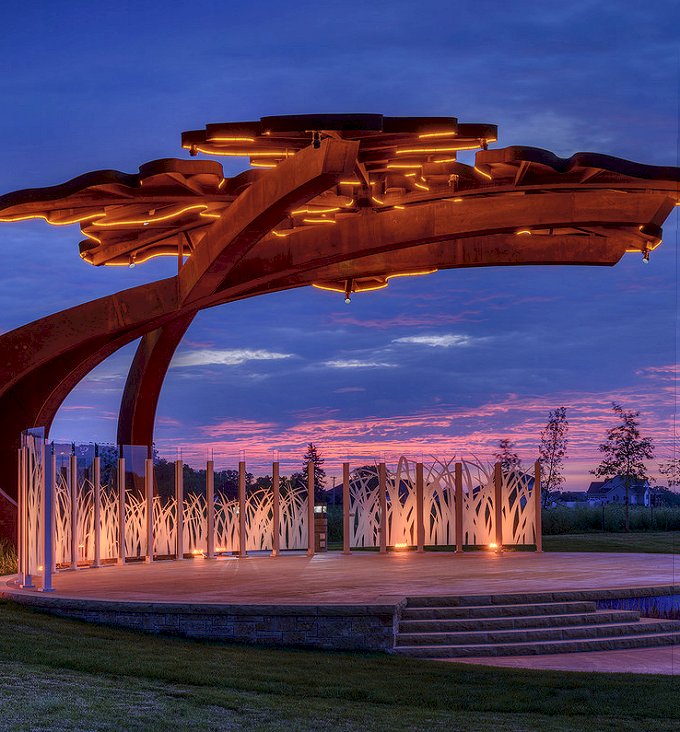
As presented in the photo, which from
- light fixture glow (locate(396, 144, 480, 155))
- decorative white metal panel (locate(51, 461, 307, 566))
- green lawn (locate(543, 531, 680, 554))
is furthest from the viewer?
green lawn (locate(543, 531, 680, 554))

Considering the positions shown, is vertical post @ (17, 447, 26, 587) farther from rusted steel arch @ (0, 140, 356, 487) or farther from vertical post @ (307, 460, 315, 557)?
vertical post @ (307, 460, 315, 557)

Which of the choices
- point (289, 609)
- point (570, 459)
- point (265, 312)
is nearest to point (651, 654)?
point (289, 609)

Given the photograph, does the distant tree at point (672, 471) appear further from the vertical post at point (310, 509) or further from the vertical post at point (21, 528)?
the vertical post at point (21, 528)

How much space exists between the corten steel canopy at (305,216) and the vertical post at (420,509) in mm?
3561

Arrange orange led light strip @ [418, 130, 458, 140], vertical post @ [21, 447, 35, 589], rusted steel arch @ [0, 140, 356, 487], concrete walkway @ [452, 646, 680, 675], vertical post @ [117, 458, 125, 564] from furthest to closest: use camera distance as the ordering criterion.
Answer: vertical post @ [117, 458, 125, 564], rusted steel arch @ [0, 140, 356, 487], vertical post @ [21, 447, 35, 589], orange led light strip @ [418, 130, 458, 140], concrete walkway @ [452, 646, 680, 675]

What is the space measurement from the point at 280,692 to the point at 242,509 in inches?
426

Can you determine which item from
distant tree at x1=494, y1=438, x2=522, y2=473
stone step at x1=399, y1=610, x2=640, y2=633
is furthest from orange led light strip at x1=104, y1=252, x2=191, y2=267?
distant tree at x1=494, y1=438, x2=522, y2=473

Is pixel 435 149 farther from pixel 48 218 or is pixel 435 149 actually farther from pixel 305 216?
pixel 48 218

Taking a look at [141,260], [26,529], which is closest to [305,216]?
[141,260]

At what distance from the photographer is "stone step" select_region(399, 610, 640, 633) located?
11.7 m

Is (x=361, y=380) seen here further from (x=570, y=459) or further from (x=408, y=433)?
Answer: (x=570, y=459)

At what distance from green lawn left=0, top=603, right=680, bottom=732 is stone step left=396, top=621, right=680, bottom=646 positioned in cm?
78

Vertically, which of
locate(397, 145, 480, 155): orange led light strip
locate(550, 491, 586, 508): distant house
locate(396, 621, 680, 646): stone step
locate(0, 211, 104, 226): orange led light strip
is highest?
locate(0, 211, 104, 226): orange led light strip

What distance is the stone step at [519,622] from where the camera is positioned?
1172cm
